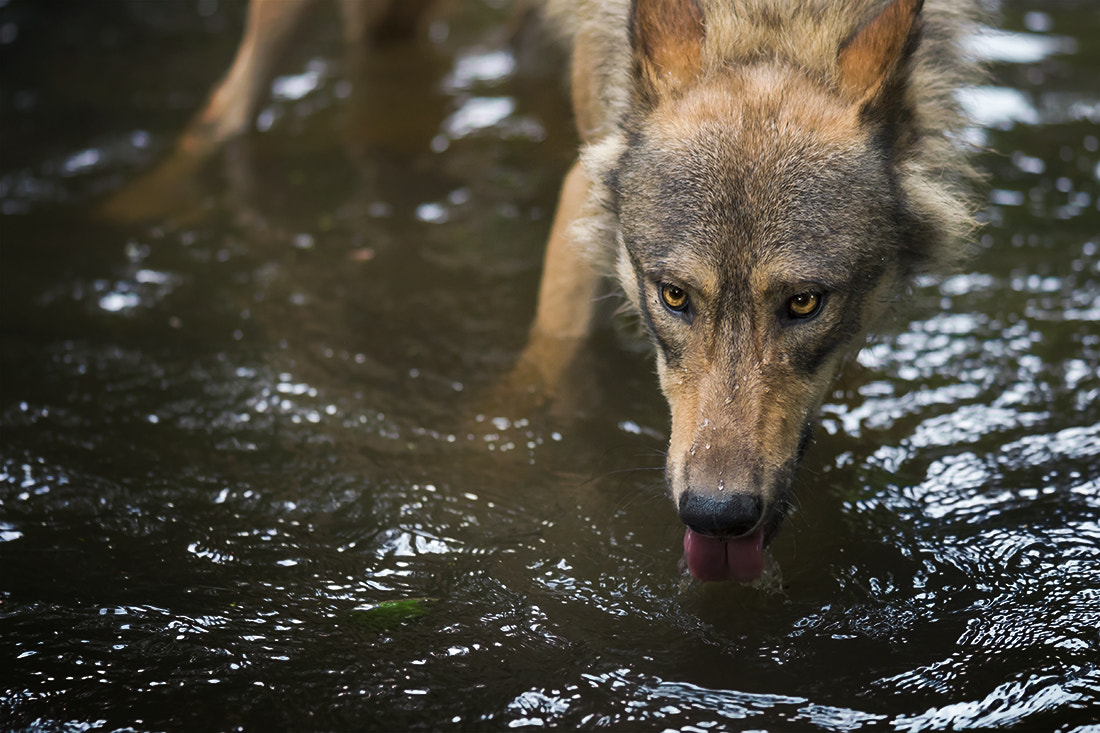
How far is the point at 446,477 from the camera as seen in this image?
3959mm

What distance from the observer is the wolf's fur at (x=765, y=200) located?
308 centimetres

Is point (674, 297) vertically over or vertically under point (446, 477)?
over

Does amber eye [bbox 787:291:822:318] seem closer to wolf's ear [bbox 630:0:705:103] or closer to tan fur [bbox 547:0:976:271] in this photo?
tan fur [bbox 547:0:976:271]

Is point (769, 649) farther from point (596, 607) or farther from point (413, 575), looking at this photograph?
point (413, 575)

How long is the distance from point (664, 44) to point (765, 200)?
31.9 inches

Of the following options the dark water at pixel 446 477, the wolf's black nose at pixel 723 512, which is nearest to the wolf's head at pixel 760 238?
the wolf's black nose at pixel 723 512

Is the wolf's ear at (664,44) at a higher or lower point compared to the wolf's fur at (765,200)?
higher

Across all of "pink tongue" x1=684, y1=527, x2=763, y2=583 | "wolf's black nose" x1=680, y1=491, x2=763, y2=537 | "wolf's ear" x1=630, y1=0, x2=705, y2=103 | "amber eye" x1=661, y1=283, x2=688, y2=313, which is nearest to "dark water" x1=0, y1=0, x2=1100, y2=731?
"pink tongue" x1=684, y1=527, x2=763, y2=583

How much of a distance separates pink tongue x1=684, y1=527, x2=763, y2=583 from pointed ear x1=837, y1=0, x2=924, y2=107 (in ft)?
4.76

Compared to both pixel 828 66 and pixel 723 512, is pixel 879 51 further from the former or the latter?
pixel 723 512

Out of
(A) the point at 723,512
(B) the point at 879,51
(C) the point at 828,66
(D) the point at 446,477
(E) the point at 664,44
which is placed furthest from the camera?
(D) the point at 446,477

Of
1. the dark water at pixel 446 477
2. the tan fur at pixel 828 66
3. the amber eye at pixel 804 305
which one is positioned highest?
the tan fur at pixel 828 66

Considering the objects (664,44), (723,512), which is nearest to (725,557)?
(723,512)

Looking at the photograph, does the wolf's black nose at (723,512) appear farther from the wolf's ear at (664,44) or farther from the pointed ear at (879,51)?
the wolf's ear at (664,44)
